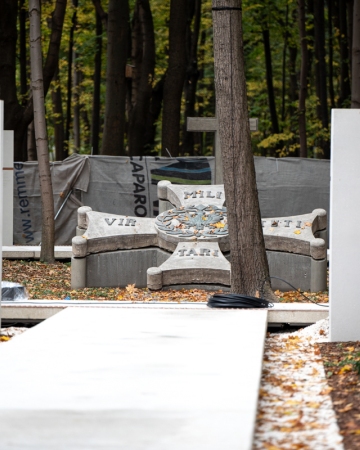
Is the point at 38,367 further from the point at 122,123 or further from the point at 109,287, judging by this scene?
the point at 122,123

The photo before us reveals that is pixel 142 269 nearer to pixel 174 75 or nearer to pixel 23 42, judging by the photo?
pixel 174 75

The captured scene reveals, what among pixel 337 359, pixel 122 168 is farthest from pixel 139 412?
pixel 122 168

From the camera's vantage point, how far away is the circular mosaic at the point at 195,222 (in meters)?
14.0

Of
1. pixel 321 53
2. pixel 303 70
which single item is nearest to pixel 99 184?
pixel 303 70

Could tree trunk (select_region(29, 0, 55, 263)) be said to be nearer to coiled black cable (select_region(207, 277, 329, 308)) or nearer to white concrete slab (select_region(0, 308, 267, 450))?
coiled black cable (select_region(207, 277, 329, 308))

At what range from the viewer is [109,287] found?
14070mm

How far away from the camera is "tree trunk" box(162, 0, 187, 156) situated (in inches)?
890

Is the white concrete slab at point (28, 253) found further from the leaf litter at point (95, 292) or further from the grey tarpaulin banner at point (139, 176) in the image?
the grey tarpaulin banner at point (139, 176)

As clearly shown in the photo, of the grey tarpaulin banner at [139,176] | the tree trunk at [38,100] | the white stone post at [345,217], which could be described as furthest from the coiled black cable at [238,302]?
the grey tarpaulin banner at [139,176]

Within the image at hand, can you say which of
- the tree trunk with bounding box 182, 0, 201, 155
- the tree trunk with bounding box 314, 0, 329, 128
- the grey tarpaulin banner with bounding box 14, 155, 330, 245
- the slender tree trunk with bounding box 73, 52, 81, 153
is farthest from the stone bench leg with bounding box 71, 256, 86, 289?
the slender tree trunk with bounding box 73, 52, 81, 153

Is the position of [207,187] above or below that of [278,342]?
above

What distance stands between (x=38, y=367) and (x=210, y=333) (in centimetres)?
203

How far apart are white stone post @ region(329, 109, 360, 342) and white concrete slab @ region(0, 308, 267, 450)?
83 cm

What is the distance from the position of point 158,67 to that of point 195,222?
2099cm
